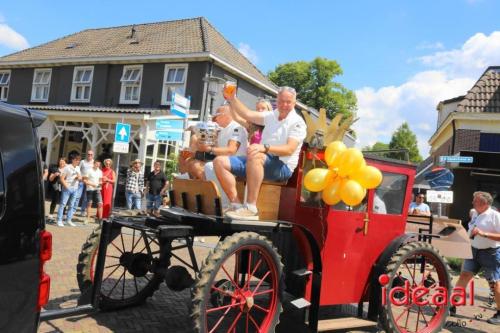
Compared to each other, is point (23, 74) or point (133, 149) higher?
point (23, 74)

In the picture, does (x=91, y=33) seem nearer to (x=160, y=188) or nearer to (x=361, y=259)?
(x=160, y=188)

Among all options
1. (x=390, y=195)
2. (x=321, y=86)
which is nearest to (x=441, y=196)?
(x=390, y=195)

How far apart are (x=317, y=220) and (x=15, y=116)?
2.69 meters

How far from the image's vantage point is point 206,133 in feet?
14.1

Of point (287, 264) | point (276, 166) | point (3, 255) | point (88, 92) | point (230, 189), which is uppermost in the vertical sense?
point (88, 92)

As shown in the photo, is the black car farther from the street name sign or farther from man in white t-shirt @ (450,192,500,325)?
the street name sign

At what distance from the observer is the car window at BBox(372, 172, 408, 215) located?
4527mm

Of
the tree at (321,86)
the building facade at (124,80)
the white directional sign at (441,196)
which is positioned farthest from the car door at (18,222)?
the tree at (321,86)

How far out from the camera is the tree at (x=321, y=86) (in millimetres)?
43969

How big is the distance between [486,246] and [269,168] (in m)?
3.88

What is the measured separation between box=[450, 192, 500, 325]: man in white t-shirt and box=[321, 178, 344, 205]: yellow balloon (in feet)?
10.3

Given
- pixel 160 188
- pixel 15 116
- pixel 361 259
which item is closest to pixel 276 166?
pixel 361 259

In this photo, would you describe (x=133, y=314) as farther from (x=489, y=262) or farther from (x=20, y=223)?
(x=489, y=262)

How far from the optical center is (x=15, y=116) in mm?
2320
